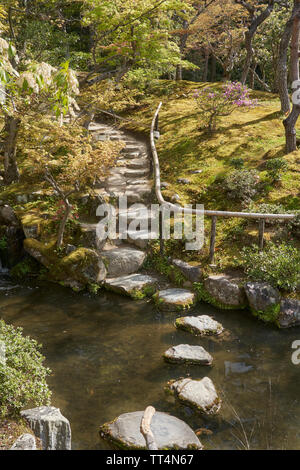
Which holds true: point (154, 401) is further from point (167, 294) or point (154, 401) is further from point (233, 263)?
point (233, 263)

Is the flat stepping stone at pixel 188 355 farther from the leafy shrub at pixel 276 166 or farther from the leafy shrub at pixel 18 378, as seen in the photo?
the leafy shrub at pixel 276 166

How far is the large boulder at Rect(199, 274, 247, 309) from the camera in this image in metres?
8.34

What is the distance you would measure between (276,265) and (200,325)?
2231 millimetres

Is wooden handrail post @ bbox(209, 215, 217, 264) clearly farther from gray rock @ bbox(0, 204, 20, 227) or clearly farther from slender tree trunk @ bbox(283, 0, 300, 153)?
gray rock @ bbox(0, 204, 20, 227)

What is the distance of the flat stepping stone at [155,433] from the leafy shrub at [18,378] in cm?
103

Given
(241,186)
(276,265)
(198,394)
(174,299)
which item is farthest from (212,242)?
(198,394)

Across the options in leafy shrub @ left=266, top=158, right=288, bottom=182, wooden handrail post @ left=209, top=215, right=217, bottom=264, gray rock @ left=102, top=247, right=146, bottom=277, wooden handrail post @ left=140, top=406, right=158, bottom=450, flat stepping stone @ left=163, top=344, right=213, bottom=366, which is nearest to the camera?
wooden handrail post @ left=140, top=406, right=158, bottom=450

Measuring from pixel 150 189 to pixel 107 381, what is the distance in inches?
269

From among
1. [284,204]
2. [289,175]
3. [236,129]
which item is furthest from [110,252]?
[236,129]

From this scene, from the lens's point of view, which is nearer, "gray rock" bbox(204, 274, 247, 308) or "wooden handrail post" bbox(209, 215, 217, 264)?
"gray rock" bbox(204, 274, 247, 308)

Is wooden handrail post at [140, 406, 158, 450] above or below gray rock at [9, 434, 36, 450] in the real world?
above

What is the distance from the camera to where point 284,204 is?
10156mm

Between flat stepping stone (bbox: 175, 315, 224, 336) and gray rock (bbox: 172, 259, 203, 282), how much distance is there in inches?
51.5

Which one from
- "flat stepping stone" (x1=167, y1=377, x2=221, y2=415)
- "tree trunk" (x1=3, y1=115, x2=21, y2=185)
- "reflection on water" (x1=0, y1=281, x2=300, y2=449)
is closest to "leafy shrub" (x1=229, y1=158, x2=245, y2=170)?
"reflection on water" (x1=0, y1=281, x2=300, y2=449)
